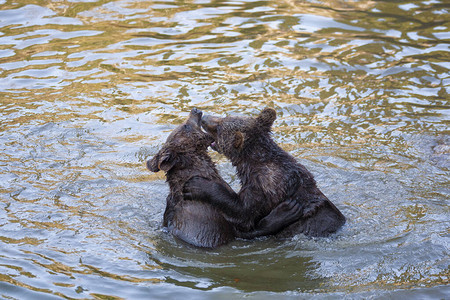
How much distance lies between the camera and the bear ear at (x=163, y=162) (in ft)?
27.3

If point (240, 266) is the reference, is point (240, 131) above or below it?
above

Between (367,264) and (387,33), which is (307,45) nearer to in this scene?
(387,33)

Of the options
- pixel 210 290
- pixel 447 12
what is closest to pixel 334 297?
pixel 210 290

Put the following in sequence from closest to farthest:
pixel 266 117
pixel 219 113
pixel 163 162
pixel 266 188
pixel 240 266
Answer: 1. pixel 240 266
2. pixel 266 188
3. pixel 163 162
4. pixel 266 117
5. pixel 219 113

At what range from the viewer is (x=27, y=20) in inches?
658

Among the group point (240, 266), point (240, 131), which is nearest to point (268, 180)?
point (240, 131)

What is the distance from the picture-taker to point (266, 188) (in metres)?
8.12

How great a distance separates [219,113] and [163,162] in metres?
3.84

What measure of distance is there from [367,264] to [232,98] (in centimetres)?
603

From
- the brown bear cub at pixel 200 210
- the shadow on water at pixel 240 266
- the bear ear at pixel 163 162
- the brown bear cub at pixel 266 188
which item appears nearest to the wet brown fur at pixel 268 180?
the brown bear cub at pixel 266 188

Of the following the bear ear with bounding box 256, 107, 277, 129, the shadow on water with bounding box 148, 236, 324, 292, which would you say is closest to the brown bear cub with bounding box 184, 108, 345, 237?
the bear ear with bounding box 256, 107, 277, 129

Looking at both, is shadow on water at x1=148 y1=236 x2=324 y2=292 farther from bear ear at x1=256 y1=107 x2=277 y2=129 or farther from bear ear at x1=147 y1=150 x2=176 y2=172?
bear ear at x1=256 y1=107 x2=277 y2=129

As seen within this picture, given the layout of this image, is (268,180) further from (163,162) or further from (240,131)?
(163,162)

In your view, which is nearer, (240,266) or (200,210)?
(240,266)
